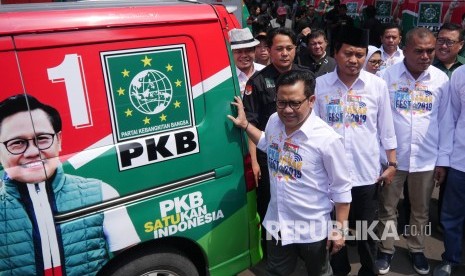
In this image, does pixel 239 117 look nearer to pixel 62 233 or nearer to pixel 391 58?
pixel 62 233

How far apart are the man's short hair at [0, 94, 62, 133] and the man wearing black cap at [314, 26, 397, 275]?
1.69m

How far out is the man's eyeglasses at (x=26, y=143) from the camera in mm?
1841

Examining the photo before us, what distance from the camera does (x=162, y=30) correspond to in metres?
2.13

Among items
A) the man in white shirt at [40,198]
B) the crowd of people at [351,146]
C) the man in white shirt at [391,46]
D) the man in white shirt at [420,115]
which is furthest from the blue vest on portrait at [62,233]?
the man in white shirt at [391,46]

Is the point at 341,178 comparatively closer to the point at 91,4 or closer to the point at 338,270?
the point at 338,270

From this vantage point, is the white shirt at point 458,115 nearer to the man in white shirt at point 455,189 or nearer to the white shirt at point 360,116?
the man in white shirt at point 455,189

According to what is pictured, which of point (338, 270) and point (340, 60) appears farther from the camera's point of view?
point (338, 270)

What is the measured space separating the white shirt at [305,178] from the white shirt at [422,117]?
1.01m

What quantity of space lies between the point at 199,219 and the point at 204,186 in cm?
18

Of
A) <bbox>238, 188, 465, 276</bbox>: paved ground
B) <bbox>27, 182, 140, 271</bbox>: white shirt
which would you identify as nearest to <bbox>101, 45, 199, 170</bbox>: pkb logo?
<bbox>27, 182, 140, 271</bbox>: white shirt

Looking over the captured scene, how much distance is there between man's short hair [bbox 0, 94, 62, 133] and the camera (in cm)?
180

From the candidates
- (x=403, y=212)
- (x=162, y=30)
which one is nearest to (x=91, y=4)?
(x=162, y=30)

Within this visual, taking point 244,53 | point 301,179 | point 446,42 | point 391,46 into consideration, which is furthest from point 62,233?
point 391,46

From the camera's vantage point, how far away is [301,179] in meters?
2.26
